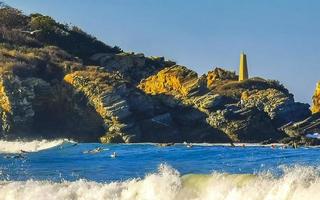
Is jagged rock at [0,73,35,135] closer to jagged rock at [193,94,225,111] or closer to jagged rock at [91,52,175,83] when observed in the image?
jagged rock at [193,94,225,111]

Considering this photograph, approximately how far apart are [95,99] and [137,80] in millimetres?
29208

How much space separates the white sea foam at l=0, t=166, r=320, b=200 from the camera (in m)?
13.7

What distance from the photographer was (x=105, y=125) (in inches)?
3903

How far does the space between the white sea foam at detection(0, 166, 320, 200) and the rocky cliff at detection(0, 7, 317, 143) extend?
75979mm

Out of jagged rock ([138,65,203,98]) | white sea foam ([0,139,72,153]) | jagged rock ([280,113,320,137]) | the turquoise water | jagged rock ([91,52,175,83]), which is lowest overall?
the turquoise water

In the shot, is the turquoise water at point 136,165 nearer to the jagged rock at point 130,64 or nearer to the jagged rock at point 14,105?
the jagged rock at point 14,105

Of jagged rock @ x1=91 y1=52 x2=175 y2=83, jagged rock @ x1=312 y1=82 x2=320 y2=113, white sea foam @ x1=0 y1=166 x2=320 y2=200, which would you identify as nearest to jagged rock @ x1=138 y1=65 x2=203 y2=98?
jagged rock @ x1=91 y1=52 x2=175 y2=83

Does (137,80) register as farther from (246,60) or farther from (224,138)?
(224,138)

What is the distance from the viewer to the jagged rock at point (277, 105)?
103m

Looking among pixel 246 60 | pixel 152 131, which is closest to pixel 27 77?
pixel 152 131

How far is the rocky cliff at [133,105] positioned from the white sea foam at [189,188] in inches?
2991

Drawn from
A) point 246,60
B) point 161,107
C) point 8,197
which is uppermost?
point 246,60

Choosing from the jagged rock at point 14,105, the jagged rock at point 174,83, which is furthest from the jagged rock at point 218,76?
the jagged rock at point 14,105

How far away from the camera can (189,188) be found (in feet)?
52.7
